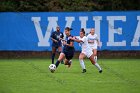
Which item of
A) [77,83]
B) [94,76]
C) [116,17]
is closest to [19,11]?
[116,17]

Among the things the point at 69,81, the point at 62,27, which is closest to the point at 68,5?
the point at 62,27

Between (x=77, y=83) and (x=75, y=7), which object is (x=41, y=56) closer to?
(x=75, y=7)

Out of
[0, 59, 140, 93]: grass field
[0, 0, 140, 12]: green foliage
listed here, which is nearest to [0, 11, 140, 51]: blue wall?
[0, 0, 140, 12]: green foliage

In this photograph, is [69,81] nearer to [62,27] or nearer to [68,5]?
[62,27]

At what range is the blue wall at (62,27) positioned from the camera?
36094mm

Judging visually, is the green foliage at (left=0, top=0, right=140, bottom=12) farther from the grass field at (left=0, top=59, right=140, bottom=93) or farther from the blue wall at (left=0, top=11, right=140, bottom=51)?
the grass field at (left=0, top=59, right=140, bottom=93)

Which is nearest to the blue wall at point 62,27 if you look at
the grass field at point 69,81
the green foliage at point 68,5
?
the green foliage at point 68,5

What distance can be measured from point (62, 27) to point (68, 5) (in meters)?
3.64

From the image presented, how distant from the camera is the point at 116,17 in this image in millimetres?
36219

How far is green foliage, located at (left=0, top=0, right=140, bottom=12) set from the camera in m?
39.0

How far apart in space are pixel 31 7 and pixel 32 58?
458 cm

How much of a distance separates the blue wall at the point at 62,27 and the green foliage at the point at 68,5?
99.4 inches

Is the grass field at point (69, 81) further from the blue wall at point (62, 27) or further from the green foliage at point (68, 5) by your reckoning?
the green foliage at point (68, 5)

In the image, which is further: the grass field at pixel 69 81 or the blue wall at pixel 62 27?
the blue wall at pixel 62 27
